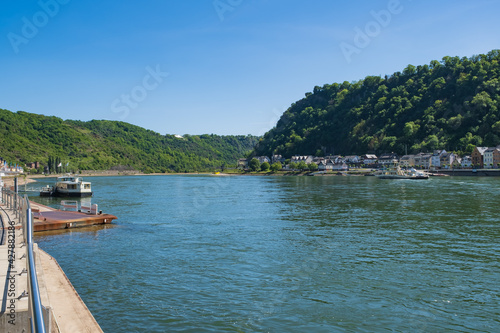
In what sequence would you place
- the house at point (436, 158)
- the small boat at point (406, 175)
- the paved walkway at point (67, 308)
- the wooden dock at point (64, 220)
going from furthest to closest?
the house at point (436, 158), the small boat at point (406, 175), the wooden dock at point (64, 220), the paved walkway at point (67, 308)

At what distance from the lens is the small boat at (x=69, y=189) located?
6342cm

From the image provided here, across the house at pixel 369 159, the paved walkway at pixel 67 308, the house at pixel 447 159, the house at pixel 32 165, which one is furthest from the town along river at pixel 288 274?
the house at pixel 32 165

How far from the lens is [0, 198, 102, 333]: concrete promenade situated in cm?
711

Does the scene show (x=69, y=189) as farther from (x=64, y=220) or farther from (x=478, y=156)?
(x=478, y=156)

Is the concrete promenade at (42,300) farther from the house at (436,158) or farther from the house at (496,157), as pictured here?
the house at (436,158)

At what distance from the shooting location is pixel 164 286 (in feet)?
51.1

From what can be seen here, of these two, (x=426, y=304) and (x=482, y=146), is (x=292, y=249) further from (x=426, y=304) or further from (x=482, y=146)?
(x=482, y=146)

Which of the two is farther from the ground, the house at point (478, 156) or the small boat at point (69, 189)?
the house at point (478, 156)

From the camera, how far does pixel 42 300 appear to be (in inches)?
321

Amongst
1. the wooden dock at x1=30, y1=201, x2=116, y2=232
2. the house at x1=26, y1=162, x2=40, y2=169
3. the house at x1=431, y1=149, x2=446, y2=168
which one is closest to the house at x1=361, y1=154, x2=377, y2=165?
the house at x1=431, y1=149, x2=446, y2=168

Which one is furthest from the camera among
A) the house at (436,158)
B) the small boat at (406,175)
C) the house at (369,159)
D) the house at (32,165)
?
the house at (32,165)

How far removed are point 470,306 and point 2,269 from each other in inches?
600

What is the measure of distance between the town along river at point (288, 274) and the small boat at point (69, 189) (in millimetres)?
35735

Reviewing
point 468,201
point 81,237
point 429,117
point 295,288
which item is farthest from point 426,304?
point 429,117
